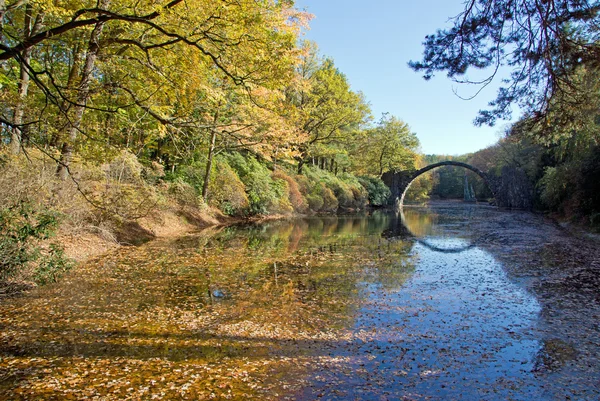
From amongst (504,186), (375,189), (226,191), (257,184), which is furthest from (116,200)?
(504,186)

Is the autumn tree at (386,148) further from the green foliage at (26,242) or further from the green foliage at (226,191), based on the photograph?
the green foliage at (26,242)

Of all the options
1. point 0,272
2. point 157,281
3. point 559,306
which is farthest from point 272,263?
point 559,306

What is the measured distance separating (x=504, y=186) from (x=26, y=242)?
50665mm

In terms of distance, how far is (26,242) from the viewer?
Answer: 20.7 ft

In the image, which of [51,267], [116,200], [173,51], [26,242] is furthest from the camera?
[116,200]

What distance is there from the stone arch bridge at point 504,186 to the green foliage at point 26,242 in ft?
139

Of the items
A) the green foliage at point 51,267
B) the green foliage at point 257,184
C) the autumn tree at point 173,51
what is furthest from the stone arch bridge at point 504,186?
the green foliage at point 51,267

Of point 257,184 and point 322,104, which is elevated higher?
point 322,104

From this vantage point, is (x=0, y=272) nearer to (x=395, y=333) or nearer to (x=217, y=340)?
(x=217, y=340)

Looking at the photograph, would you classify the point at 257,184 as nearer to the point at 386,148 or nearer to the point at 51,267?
the point at 51,267

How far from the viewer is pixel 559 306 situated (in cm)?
691

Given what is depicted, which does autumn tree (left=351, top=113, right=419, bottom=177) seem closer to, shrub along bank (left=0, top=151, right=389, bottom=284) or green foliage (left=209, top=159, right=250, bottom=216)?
shrub along bank (left=0, top=151, right=389, bottom=284)

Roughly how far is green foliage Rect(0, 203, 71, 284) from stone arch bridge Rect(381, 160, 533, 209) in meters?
42.3

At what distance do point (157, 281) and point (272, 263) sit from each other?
10.8ft
